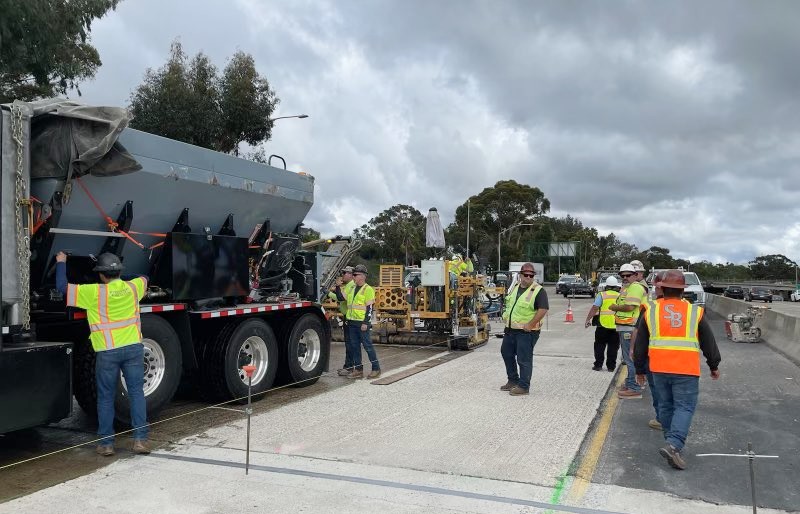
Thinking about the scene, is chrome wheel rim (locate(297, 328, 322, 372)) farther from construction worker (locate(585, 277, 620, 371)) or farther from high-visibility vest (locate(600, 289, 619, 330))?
high-visibility vest (locate(600, 289, 619, 330))

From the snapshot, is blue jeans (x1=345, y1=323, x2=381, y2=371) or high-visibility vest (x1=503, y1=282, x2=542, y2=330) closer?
high-visibility vest (x1=503, y1=282, x2=542, y2=330)

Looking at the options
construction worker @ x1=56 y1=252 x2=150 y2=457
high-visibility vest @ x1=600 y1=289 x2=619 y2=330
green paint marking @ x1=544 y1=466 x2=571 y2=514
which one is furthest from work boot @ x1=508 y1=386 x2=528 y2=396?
construction worker @ x1=56 y1=252 x2=150 y2=457

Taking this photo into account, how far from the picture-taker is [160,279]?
7.25 metres

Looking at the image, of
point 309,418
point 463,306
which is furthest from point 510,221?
point 309,418

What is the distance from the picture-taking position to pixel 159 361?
270 inches

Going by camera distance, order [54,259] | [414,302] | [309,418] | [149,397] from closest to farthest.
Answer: [54,259] < [149,397] < [309,418] < [414,302]

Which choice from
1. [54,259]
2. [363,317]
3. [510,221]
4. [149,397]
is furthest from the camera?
[510,221]

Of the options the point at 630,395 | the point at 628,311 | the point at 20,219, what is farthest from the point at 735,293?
the point at 20,219

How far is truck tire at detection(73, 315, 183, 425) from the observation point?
623 centimetres

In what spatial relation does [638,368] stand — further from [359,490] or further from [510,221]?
[510,221]

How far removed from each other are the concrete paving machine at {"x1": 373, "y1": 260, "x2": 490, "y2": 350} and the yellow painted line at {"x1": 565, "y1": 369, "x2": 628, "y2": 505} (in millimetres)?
5571

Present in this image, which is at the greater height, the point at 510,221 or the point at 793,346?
the point at 510,221

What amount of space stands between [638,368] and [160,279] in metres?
5.20

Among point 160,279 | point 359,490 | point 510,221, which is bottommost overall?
point 359,490
